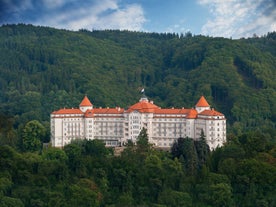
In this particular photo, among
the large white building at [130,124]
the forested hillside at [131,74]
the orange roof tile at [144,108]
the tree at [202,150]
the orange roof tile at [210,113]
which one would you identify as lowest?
the tree at [202,150]

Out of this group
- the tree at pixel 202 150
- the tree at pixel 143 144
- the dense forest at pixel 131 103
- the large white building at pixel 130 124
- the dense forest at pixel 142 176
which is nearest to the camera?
the dense forest at pixel 142 176

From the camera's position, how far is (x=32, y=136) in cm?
6988

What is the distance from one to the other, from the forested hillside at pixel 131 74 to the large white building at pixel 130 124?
29.4 ft

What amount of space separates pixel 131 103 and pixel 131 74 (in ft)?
65.1

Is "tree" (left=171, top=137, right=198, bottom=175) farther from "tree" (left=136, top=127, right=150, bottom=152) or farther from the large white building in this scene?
the large white building

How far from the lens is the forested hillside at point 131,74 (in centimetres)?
9294

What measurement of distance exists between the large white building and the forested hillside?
8951 mm

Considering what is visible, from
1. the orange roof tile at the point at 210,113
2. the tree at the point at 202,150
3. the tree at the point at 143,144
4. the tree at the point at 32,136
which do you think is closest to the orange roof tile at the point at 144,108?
the tree at the point at 143,144

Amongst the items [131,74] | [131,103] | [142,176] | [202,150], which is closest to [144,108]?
[202,150]

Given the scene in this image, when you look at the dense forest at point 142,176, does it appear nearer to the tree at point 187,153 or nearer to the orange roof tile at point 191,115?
the tree at point 187,153

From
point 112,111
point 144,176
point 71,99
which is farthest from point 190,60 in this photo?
point 144,176

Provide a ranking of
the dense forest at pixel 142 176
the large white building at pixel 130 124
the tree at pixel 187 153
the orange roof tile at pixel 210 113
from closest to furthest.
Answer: the dense forest at pixel 142 176, the tree at pixel 187 153, the orange roof tile at pixel 210 113, the large white building at pixel 130 124

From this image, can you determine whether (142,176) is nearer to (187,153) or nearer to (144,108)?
(187,153)

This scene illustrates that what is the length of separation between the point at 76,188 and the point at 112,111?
13.5 metres
